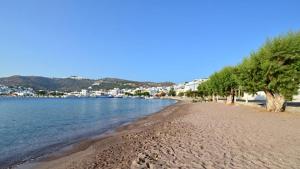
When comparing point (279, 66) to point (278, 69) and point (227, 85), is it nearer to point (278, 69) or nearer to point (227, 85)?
point (278, 69)

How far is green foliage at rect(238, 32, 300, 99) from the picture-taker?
1245 inches

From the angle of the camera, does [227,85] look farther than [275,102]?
Yes

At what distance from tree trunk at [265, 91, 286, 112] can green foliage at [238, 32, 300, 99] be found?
1.66 ft

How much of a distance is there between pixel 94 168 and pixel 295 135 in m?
10.8

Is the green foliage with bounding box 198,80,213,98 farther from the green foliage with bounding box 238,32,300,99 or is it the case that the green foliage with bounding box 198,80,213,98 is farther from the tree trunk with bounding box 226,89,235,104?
the green foliage with bounding box 238,32,300,99

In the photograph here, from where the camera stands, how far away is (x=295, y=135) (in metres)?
15.5

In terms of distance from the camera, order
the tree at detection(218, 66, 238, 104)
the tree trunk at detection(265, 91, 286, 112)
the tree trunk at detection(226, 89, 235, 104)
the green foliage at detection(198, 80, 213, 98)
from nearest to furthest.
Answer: the tree trunk at detection(265, 91, 286, 112) < the tree at detection(218, 66, 238, 104) < the tree trunk at detection(226, 89, 235, 104) < the green foliage at detection(198, 80, 213, 98)

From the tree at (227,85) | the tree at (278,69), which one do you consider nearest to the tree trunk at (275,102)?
the tree at (278,69)

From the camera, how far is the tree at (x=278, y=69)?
3166 cm

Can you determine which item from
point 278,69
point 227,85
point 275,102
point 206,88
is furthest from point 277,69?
point 206,88

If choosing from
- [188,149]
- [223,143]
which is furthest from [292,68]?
[188,149]

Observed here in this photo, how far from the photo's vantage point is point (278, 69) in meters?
32.0

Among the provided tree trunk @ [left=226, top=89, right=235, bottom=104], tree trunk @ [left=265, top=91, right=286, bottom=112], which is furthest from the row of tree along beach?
tree trunk @ [left=226, top=89, right=235, bottom=104]

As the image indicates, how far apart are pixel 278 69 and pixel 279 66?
462 mm
